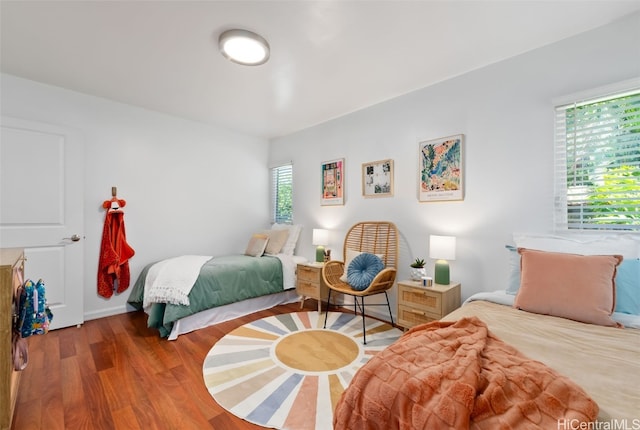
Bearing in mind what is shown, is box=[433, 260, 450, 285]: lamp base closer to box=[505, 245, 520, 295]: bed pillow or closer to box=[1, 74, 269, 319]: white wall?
box=[505, 245, 520, 295]: bed pillow

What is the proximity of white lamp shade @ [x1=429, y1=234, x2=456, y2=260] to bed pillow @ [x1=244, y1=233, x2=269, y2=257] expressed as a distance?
2.40 metres

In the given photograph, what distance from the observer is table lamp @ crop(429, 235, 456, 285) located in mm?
2529

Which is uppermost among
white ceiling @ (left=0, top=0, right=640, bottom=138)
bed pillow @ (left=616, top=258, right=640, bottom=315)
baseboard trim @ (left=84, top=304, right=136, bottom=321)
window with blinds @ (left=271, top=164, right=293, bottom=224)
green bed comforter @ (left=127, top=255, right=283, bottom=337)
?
white ceiling @ (left=0, top=0, right=640, bottom=138)

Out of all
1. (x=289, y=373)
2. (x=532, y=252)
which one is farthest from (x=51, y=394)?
(x=532, y=252)

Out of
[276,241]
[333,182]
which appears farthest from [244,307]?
[333,182]

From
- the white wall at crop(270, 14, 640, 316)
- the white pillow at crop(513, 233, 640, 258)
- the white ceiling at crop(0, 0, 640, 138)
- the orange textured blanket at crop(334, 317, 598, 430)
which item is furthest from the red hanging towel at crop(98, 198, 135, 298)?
the white pillow at crop(513, 233, 640, 258)

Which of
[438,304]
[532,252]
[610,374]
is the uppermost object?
[532,252]

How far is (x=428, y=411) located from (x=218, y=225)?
3.99 meters

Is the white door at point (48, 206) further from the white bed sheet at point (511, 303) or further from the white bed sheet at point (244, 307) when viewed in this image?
the white bed sheet at point (511, 303)

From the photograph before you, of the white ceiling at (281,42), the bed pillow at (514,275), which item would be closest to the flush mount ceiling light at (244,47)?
the white ceiling at (281,42)

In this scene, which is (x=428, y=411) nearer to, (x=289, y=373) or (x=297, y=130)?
(x=289, y=373)

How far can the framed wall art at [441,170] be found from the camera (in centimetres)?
271

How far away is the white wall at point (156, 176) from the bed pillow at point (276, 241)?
68cm

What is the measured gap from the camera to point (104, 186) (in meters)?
3.34
